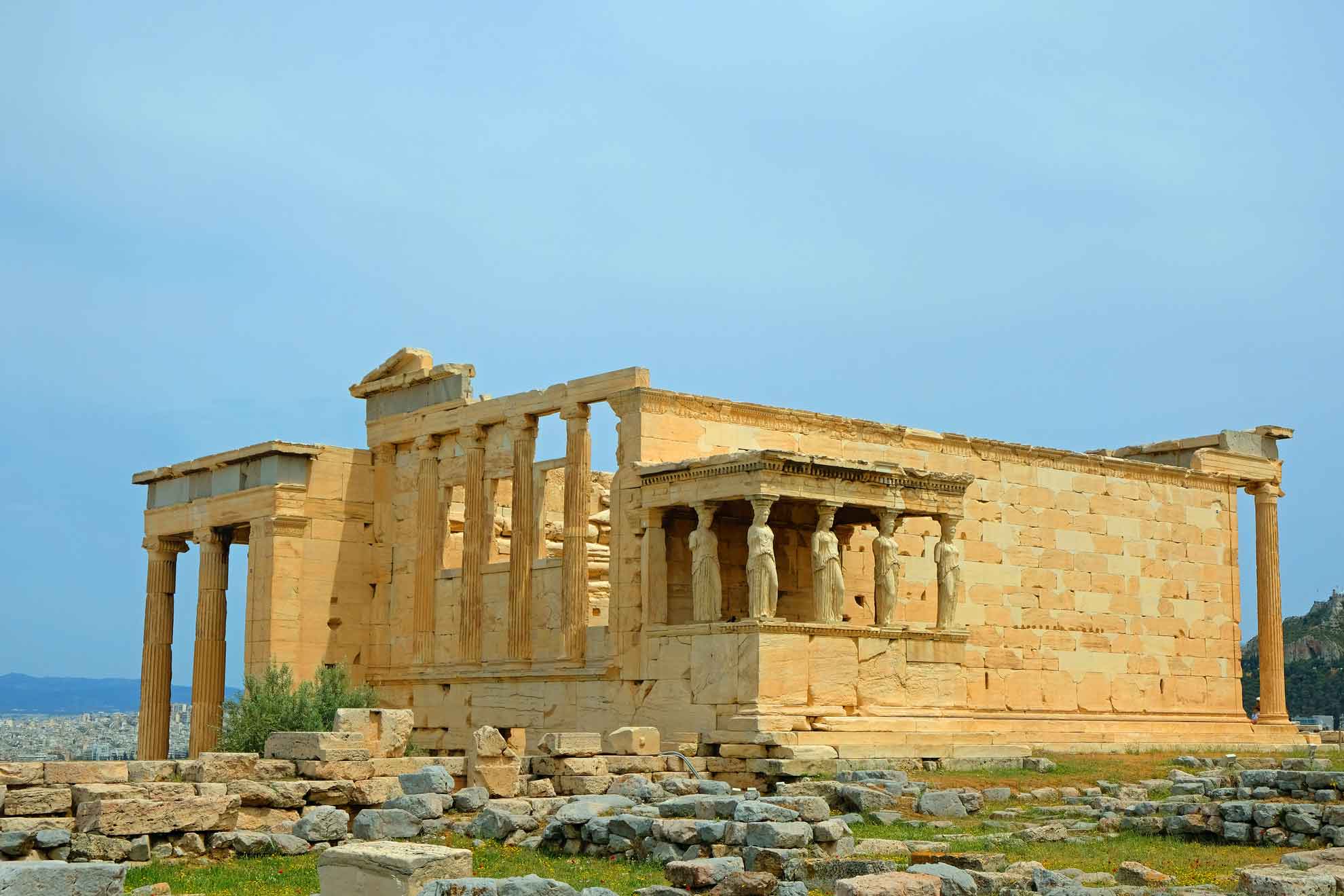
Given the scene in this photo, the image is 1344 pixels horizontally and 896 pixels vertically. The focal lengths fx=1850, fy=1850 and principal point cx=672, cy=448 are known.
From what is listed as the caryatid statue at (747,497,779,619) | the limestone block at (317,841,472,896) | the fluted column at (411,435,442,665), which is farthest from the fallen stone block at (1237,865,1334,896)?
the fluted column at (411,435,442,665)

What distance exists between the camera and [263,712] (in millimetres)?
25125

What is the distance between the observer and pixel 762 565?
22.3 meters

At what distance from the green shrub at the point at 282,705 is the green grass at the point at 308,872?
9.56 metres

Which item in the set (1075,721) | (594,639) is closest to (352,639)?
(594,639)

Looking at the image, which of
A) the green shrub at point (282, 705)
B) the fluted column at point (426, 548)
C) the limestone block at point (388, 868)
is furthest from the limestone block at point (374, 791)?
the fluted column at point (426, 548)

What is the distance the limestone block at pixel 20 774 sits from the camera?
15625 millimetres

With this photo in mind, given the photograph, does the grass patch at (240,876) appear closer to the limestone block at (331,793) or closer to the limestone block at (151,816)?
the limestone block at (151,816)

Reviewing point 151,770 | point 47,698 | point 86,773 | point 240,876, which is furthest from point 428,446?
point 47,698

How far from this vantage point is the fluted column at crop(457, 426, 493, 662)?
27234mm

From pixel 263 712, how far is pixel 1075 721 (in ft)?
39.4

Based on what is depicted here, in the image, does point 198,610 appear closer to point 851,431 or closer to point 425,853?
point 851,431

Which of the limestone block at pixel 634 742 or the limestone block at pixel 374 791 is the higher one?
the limestone block at pixel 634 742

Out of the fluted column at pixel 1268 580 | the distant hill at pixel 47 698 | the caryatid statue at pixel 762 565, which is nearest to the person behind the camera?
the caryatid statue at pixel 762 565

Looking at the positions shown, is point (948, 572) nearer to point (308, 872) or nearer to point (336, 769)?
point (336, 769)
